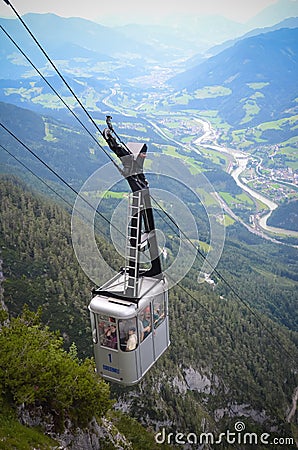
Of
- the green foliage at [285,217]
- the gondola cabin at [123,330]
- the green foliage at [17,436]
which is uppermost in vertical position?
the gondola cabin at [123,330]

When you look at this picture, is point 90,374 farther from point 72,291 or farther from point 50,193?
point 50,193

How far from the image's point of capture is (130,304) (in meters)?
12.6

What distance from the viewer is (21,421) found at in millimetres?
16031

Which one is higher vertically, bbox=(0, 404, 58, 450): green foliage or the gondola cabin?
the gondola cabin

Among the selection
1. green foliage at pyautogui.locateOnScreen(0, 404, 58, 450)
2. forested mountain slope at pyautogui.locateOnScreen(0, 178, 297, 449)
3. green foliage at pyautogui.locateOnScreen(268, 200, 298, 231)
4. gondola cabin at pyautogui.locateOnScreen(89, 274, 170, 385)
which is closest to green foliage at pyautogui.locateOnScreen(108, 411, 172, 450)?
forested mountain slope at pyautogui.locateOnScreen(0, 178, 297, 449)

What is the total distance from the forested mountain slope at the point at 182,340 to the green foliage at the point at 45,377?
22.3m

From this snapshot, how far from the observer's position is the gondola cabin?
1255cm

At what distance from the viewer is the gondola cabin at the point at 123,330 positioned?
12.5 m

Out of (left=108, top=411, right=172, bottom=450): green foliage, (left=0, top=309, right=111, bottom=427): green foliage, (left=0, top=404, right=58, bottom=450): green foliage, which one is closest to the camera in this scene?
(left=0, top=404, right=58, bottom=450): green foliage

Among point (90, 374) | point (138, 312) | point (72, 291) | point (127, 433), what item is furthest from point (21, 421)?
point (72, 291)

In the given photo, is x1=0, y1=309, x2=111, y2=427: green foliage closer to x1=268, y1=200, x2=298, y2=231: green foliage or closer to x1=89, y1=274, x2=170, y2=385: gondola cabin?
x1=89, y1=274, x2=170, y2=385: gondola cabin

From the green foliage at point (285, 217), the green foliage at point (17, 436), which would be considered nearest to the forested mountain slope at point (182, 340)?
the green foliage at point (17, 436)

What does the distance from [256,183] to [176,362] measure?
14660cm

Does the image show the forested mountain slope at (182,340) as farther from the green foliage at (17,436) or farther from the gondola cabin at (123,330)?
the gondola cabin at (123,330)
